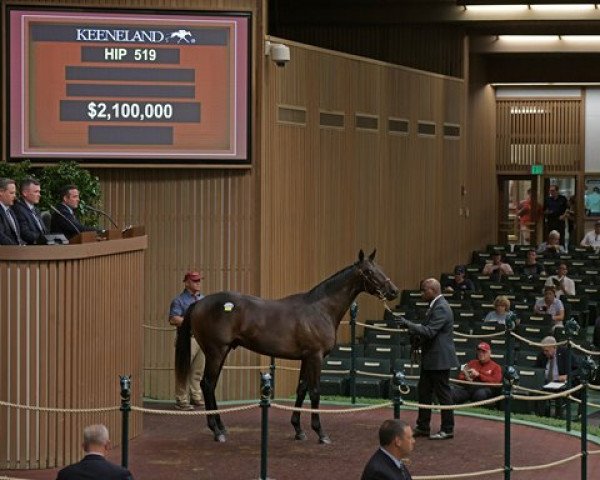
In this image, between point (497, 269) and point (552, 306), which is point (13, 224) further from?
point (497, 269)

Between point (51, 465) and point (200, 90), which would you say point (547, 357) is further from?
point (51, 465)

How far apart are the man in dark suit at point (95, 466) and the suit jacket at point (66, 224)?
6.26 m

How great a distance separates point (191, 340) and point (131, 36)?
4.29 meters

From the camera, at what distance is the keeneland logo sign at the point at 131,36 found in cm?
1848

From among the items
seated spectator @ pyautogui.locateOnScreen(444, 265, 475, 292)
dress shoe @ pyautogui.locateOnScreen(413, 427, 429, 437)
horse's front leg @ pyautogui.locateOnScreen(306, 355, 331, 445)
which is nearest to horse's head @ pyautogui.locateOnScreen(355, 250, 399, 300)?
horse's front leg @ pyautogui.locateOnScreen(306, 355, 331, 445)

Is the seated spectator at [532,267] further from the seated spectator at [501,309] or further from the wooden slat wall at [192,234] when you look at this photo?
the wooden slat wall at [192,234]

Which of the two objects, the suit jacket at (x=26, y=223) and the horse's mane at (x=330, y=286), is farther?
the horse's mane at (x=330, y=286)

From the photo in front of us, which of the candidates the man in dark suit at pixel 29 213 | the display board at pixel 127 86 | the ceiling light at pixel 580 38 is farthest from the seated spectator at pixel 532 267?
the man in dark suit at pixel 29 213

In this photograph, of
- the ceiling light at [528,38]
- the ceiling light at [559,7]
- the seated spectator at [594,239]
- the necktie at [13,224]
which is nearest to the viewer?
the necktie at [13,224]

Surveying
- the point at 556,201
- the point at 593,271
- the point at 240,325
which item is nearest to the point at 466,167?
the point at 593,271

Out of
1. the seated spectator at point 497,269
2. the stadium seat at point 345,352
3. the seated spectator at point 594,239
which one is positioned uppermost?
the seated spectator at point 594,239

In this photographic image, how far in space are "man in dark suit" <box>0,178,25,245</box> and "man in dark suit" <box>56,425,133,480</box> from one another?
5.25 metres

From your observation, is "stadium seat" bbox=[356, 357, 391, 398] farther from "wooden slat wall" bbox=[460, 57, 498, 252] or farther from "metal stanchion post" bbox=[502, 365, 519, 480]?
"wooden slat wall" bbox=[460, 57, 498, 252]

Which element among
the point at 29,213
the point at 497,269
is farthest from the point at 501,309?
the point at 29,213
